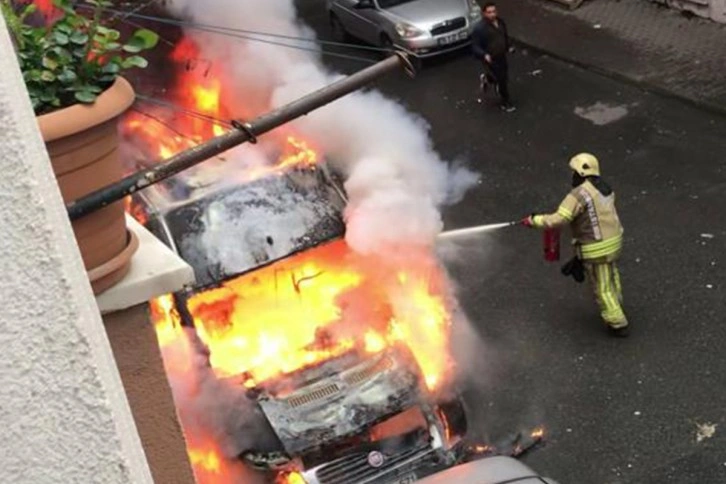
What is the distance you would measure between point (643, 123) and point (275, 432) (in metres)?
8.33

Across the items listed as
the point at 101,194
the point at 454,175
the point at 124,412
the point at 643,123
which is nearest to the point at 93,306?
the point at 124,412

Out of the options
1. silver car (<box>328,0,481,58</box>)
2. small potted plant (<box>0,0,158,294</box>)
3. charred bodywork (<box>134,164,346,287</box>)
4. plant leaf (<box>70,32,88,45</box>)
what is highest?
plant leaf (<box>70,32,88,45</box>)

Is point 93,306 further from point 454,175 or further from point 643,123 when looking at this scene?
point 643,123

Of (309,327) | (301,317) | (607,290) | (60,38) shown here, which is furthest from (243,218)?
(60,38)

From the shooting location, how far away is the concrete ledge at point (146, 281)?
2.66m

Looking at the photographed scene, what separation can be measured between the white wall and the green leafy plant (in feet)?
3.47

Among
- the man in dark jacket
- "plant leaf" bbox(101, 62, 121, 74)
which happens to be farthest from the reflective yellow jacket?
"plant leaf" bbox(101, 62, 121, 74)

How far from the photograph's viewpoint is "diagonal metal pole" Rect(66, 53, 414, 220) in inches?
100

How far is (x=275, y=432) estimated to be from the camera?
274 inches

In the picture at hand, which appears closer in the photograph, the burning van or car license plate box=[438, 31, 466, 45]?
the burning van

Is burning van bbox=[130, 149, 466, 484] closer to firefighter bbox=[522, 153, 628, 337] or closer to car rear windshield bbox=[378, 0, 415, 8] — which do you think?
firefighter bbox=[522, 153, 628, 337]

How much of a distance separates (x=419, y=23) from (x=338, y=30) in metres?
2.77

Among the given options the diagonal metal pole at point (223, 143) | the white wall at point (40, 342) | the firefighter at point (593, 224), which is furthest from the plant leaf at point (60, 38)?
the firefighter at point (593, 224)

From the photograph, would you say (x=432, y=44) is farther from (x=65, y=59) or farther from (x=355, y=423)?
(x=65, y=59)
